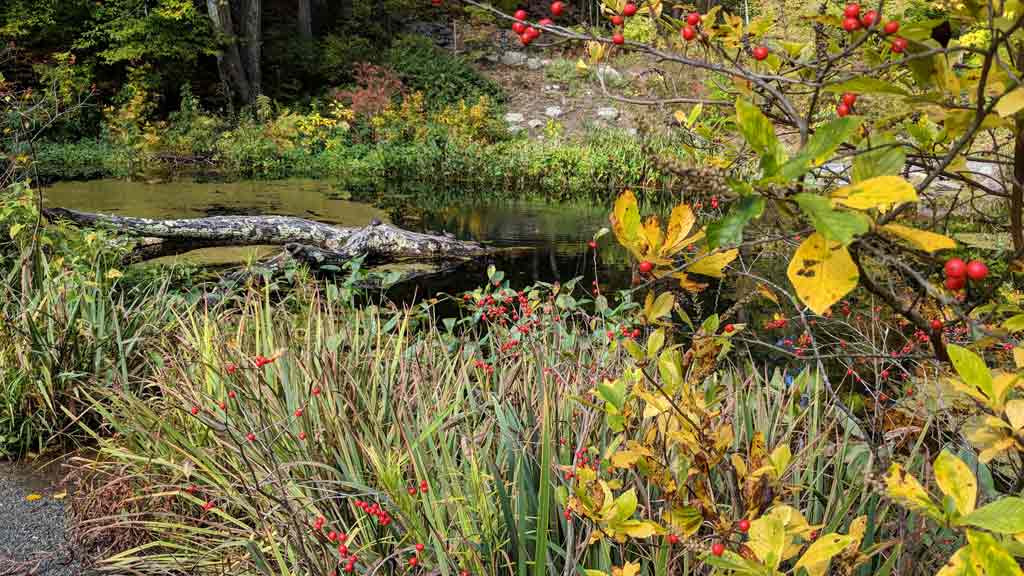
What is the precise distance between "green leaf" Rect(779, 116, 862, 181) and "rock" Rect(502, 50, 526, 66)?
17.2 metres

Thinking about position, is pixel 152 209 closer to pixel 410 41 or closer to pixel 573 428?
pixel 573 428

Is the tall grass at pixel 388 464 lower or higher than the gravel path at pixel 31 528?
higher

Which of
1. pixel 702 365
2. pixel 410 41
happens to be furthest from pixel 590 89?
pixel 702 365

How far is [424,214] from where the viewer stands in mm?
8844

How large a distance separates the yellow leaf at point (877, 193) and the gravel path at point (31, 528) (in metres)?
2.40

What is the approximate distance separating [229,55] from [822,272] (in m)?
16.0

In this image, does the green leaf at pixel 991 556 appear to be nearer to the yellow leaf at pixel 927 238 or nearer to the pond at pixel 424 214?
the yellow leaf at pixel 927 238

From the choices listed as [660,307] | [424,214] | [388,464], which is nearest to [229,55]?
[424,214]

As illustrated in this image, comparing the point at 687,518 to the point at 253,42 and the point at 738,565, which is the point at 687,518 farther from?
the point at 253,42

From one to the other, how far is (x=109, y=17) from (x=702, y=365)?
16442 millimetres

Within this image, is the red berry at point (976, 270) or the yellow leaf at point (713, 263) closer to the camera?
the red berry at point (976, 270)

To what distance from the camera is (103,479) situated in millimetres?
2688

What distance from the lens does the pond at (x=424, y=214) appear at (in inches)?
244

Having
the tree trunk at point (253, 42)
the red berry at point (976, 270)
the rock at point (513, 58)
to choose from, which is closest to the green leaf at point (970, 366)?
the red berry at point (976, 270)
